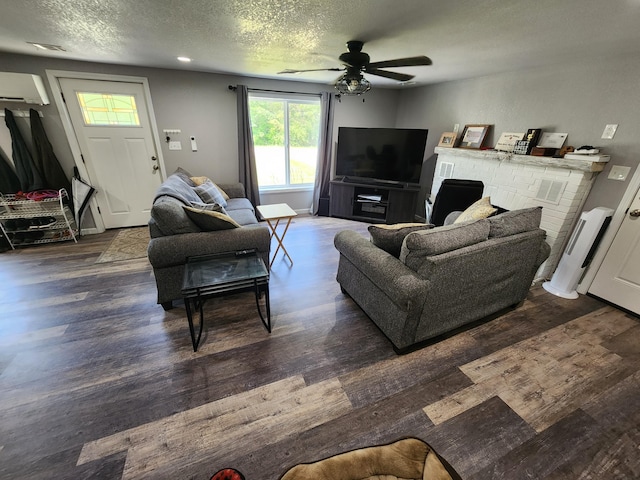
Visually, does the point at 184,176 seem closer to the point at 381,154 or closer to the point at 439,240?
the point at 381,154

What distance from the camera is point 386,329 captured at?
1869 millimetres

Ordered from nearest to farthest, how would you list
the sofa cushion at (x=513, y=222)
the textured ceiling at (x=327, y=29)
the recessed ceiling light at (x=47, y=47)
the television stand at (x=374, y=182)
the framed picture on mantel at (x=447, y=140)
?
the textured ceiling at (x=327, y=29) → the sofa cushion at (x=513, y=222) → the recessed ceiling light at (x=47, y=47) → the framed picture on mantel at (x=447, y=140) → the television stand at (x=374, y=182)

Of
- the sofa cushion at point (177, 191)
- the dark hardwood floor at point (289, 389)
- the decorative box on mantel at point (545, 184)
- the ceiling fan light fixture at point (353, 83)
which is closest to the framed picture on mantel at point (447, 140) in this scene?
the decorative box on mantel at point (545, 184)

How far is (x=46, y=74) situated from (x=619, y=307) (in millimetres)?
6513

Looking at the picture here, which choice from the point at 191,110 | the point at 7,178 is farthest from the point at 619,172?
the point at 7,178

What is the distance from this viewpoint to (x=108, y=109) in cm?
344

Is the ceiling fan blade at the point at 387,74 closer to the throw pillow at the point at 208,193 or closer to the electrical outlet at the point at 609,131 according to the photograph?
the electrical outlet at the point at 609,131

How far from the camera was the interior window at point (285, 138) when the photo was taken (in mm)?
4125

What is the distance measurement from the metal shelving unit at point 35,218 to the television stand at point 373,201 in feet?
12.3

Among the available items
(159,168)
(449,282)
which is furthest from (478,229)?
(159,168)

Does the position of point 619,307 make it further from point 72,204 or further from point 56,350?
point 72,204

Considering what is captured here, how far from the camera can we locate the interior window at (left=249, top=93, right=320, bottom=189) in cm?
413

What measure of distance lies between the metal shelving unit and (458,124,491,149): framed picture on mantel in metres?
5.32

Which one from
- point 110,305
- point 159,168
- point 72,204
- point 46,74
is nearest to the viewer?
point 110,305
